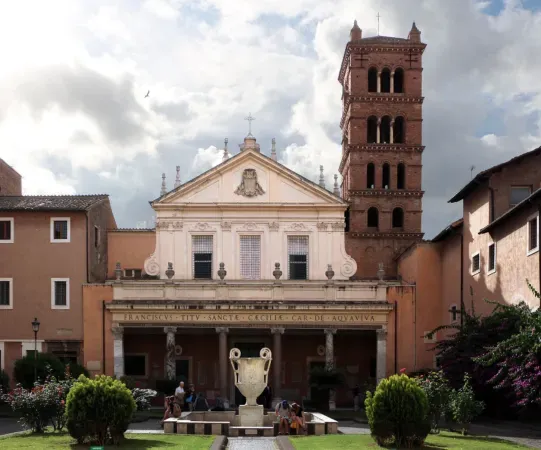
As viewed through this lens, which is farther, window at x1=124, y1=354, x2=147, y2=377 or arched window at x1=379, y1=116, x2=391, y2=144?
arched window at x1=379, y1=116, x2=391, y2=144

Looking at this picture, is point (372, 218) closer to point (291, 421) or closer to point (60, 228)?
point (60, 228)

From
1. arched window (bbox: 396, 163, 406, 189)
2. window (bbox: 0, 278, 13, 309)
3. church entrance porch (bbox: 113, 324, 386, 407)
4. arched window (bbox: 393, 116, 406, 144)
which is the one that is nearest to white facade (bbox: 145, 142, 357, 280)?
church entrance porch (bbox: 113, 324, 386, 407)

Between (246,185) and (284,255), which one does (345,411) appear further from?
(246,185)

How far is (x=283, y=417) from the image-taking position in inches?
1214

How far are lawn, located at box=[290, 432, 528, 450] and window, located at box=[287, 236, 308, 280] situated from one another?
78.5 ft

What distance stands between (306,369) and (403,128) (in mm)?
20051

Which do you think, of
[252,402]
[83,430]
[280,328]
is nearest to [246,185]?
[280,328]

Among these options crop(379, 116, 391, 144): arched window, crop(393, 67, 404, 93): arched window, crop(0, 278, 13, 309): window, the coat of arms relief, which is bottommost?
crop(0, 278, 13, 309): window

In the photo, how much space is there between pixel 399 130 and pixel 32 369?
31106mm

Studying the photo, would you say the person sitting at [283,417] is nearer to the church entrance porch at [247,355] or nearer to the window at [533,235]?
the window at [533,235]

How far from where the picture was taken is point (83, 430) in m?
24.9

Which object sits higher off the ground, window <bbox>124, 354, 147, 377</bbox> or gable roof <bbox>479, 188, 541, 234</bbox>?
gable roof <bbox>479, 188, 541, 234</bbox>

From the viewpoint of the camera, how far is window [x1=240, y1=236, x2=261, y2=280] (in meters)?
52.6

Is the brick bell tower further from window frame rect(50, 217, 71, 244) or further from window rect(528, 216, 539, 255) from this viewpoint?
window rect(528, 216, 539, 255)
